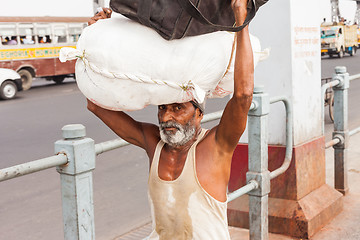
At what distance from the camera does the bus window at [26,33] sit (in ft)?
58.4

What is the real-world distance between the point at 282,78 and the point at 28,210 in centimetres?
302

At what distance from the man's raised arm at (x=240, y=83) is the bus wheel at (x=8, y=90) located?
559 inches

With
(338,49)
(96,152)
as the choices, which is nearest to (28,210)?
(96,152)

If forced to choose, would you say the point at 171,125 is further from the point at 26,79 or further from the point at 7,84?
the point at 26,79

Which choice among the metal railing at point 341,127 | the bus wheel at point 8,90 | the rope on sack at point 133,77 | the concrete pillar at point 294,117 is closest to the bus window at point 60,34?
the bus wheel at point 8,90

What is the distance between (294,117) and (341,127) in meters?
1.11

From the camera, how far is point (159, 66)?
1.97m

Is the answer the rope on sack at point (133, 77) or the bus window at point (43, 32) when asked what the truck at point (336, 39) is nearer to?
the bus window at point (43, 32)

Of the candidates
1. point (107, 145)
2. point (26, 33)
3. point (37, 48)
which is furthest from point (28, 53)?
point (107, 145)

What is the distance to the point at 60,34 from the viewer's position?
1934 cm

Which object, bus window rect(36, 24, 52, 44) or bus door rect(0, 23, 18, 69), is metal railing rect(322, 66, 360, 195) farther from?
bus window rect(36, 24, 52, 44)

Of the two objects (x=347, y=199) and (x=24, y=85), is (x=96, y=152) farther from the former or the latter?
(x=24, y=85)

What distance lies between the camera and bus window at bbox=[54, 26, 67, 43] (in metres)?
19.2

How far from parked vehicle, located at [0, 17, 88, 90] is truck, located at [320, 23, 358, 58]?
16.7m
